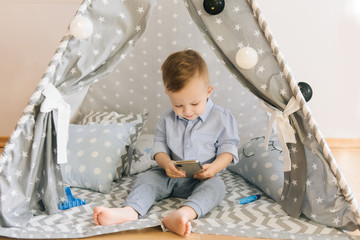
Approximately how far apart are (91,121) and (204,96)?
0.87m

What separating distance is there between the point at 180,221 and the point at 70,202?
1.68 feet

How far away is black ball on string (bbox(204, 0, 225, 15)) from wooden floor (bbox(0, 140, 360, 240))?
0.80 metres

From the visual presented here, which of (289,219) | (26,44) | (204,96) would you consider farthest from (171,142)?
(26,44)

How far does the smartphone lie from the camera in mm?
1539

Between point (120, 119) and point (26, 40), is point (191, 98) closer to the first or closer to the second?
point (120, 119)

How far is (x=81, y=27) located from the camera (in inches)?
56.9

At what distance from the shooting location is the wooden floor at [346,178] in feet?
4.53

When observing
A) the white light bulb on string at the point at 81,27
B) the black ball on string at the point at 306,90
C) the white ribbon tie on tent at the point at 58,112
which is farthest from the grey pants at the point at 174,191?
the white light bulb on string at the point at 81,27

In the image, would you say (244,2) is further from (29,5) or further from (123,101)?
(29,5)

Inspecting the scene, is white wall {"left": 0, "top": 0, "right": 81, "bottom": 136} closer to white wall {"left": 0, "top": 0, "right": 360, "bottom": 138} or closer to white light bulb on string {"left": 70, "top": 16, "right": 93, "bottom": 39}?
white wall {"left": 0, "top": 0, "right": 360, "bottom": 138}

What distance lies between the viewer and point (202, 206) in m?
1.50

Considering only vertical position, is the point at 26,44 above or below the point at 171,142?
above

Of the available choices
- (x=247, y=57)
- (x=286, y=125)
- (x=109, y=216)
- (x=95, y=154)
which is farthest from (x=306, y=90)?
(x=95, y=154)

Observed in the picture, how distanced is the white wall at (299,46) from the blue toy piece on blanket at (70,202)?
1.31 m
